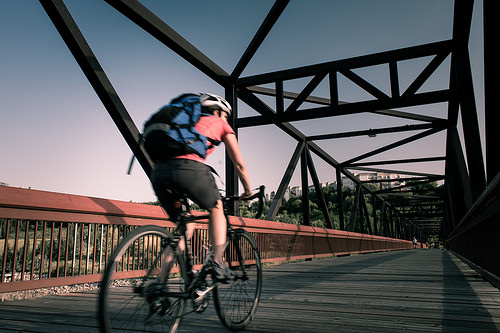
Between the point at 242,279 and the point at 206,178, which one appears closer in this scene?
the point at 206,178

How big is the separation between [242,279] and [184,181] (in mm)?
891

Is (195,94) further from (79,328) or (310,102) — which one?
(310,102)

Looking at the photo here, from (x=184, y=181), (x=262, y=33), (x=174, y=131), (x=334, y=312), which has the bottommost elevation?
(x=334, y=312)

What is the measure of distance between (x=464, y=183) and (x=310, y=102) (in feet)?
11.3

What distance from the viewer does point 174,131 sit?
1.70 metres

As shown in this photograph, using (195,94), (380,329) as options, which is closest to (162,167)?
(195,94)

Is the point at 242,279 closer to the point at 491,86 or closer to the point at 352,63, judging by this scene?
the point at 491,86

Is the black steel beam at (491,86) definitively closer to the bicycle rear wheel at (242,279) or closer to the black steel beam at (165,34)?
the bicycle rear wheel at (242,279)

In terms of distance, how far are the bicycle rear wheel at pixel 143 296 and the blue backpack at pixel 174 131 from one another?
380 mm

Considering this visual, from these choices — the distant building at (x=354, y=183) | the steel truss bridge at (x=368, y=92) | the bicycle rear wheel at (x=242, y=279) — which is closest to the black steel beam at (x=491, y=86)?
the steel truss bridge at (x=368, y=92)

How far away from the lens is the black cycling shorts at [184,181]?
5.77ft

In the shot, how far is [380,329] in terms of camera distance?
2012mm

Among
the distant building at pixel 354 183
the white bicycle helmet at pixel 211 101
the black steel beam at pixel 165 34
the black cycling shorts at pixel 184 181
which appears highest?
the distant building at pixel 354 183

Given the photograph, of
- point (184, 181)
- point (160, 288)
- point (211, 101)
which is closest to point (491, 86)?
point (211, 101)
